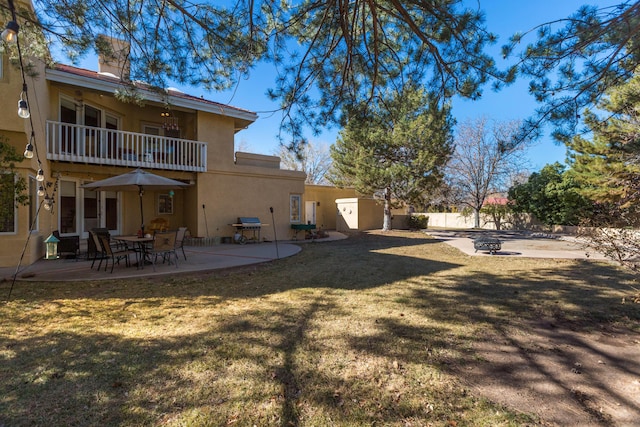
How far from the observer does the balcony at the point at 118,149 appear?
9876mm

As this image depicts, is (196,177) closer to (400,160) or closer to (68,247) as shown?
(68,247)

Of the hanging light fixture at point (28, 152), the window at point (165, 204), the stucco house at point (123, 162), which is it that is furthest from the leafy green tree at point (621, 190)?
the window at point (165, 204)

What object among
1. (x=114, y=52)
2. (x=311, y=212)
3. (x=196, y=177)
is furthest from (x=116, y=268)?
(x=311, y=212)

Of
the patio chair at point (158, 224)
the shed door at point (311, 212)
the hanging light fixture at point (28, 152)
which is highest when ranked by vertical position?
the hanging light fixture at point (28, 152)

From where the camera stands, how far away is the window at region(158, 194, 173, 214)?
45.5 ft

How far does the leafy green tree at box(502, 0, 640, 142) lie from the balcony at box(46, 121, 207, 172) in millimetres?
10819

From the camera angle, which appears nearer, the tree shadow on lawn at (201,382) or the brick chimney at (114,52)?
the tree shadow on lawn at (201,382)

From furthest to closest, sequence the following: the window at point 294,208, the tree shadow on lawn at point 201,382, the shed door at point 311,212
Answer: the shed door at point 311,212 → the window at point 294,208 → the tree shadow on lawn at point 201,382

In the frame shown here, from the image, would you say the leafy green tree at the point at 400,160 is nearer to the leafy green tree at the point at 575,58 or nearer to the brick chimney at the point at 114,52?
the leafy green tree at the point at 575,58

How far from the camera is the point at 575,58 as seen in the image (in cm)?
534

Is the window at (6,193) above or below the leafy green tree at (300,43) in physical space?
below

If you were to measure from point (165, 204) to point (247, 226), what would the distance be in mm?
3965

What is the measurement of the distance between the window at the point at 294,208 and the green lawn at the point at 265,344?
342 inches

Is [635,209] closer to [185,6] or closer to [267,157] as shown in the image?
[185,6]
